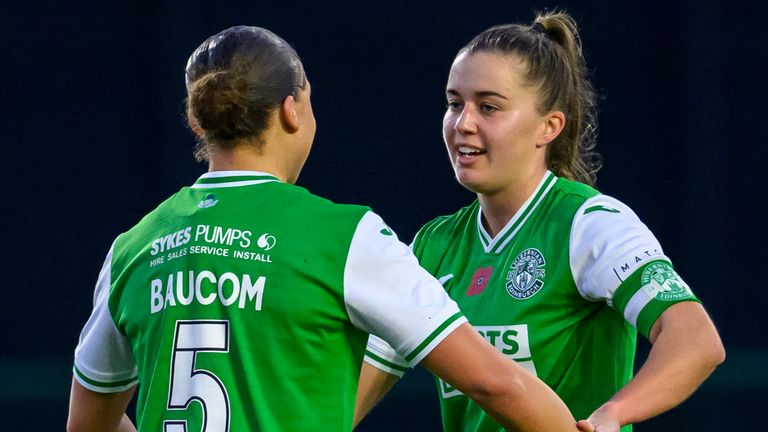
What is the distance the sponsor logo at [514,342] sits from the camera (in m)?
2.23

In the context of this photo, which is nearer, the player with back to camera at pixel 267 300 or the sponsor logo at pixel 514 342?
the player with back to camera at pixel 267 300

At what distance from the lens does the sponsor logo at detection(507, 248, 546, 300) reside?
2254 millimetres

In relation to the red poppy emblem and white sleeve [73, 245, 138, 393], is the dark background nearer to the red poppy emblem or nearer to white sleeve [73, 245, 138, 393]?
the red poppy emblem

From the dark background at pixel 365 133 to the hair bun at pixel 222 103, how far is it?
218 cm

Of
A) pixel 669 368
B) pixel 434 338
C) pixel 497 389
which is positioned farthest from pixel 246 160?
pixel 669 368

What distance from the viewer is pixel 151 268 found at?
6.07 feet

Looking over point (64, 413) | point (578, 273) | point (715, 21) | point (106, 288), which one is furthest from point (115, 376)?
point (715, 21)

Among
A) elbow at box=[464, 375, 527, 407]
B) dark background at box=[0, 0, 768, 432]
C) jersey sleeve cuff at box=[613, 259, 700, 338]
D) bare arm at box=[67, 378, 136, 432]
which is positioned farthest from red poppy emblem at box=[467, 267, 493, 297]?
dark background at box=[0, 0, 768, 432]

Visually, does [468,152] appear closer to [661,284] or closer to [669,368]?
[661,284]

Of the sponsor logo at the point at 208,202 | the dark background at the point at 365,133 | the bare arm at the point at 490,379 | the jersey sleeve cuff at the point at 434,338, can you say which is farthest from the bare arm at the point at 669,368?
the dark background at the point at 365,133

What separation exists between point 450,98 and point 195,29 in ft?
5.87

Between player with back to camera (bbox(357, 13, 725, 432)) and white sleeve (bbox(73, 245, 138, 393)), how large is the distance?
0.58m

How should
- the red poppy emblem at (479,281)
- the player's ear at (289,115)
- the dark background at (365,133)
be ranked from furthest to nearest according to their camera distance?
the dark background at (365,133)
the red poppy emblem at (479,281)
the player's ear at (289,115)

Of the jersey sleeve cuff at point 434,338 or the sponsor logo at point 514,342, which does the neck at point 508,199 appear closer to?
the sponsor logo at point 514,342
